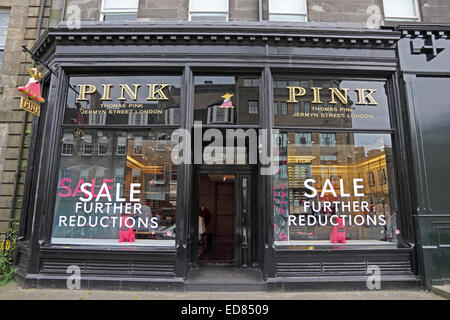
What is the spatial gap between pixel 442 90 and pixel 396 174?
2.47 metres

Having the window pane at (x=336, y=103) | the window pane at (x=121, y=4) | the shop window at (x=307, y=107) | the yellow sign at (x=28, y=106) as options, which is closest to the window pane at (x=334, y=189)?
the window pane at (x=336, y=103)

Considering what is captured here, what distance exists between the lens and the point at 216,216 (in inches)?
403

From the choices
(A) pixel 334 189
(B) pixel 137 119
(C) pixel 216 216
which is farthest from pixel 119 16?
(A) pixel 334 189

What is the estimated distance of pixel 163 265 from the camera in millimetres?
6055

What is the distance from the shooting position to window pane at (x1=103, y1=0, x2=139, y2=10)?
25.8 ft

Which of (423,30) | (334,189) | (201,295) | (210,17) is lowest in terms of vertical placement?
(201,295)

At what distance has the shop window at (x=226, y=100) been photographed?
6898 millimetres

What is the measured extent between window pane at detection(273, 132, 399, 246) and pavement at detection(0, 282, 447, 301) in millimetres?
1106

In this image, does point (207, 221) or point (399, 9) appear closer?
point (399, 9)

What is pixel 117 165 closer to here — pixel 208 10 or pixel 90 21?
pixel 90 21

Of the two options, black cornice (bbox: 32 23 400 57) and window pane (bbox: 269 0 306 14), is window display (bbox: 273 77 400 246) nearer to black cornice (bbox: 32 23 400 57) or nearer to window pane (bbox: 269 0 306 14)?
black cornice (bbox: 32 23 400 57)

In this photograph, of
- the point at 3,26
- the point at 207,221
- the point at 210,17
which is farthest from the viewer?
the point at 207,221

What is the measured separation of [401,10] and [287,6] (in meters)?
3.41
